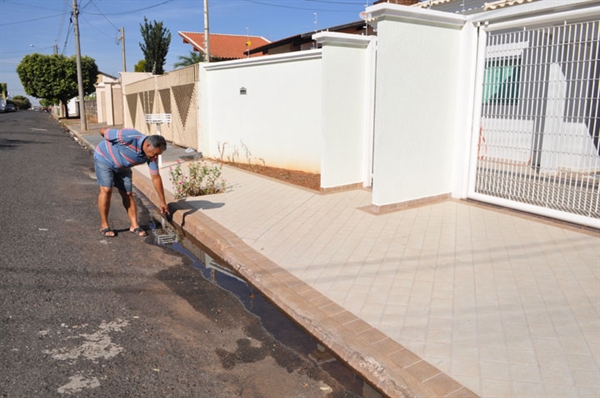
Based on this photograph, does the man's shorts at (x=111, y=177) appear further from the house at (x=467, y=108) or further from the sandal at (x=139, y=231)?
the house at (x=467, y=108)

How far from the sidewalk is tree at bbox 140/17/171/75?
30810 millimetres

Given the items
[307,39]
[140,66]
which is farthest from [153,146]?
[140,66]

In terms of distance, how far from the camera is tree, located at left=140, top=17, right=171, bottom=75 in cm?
3488

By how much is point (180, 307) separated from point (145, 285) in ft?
2.28

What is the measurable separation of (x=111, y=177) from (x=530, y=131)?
235 inches

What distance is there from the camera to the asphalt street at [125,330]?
3.12 meters

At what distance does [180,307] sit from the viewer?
4.34 meters

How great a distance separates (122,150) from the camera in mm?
6098

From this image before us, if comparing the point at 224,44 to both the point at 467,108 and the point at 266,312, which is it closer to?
the point at 467,108

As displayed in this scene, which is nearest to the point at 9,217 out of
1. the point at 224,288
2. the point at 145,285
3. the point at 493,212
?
the point at 145,285

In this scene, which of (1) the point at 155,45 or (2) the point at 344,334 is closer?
(2) the point at 344,334

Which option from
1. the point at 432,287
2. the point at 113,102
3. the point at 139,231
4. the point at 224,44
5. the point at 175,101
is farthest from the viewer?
the point at 224,44

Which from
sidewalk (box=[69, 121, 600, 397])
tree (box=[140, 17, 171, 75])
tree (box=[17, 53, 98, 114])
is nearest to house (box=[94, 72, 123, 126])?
tree (box=[140, 17, 171, 75])

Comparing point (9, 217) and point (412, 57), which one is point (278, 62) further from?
point (9, 217)
